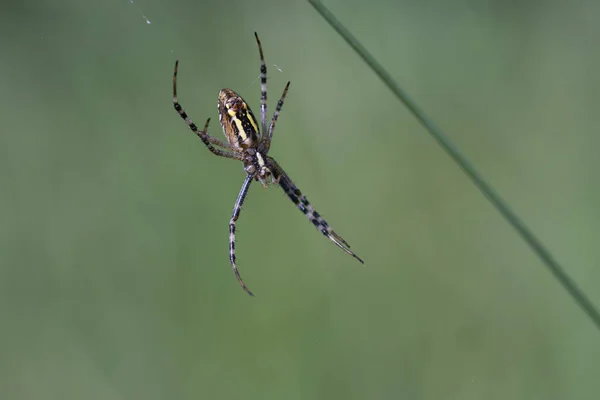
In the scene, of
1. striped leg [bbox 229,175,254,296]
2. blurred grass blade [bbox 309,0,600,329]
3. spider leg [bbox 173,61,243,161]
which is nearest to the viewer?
blurred grass blade [bbox 309,0,600,329]

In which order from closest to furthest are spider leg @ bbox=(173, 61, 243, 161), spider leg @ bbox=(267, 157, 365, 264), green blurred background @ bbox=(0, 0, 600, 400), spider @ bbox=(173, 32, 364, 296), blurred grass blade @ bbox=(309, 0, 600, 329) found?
blurred grass blade @ bbox=(309, 0, 600, 329) < spider leg @ bbox=(173, 61, 243, 161) < spider @ bbox=(173, 32, 364, 296) < spider leg @ bbox=(267, 157, 365, 264) < green blurred background @ bbox=(0, 0, 600, 400)

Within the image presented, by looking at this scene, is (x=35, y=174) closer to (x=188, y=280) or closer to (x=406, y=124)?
(x=188, y=280)

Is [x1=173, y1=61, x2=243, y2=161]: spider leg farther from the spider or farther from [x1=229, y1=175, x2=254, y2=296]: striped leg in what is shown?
[x1=229, y1=175, x2=254, y2=296]: striped leg

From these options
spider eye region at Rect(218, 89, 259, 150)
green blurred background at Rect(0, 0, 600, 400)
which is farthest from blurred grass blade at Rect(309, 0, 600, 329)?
green blurred background at Rect(0, 0, 600, 400)

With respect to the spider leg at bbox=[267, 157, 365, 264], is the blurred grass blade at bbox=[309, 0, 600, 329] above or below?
below

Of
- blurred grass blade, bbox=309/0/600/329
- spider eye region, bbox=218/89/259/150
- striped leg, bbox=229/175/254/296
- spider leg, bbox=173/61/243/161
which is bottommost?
blurred grass blade, bbox=309/0/600/329

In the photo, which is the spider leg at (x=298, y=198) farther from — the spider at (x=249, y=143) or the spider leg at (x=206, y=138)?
the spider leg at (x=206, y=138)

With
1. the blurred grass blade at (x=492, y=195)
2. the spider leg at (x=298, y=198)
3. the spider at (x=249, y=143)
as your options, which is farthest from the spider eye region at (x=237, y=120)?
the blurred grass blade at (x=492, y=195)

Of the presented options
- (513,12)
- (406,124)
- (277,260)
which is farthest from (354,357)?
(513,12)
